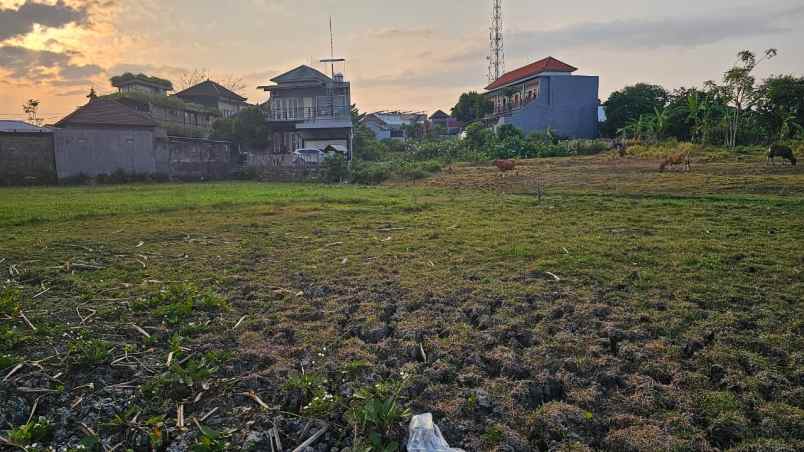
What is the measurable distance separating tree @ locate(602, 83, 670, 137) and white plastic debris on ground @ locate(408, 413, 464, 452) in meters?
35.9

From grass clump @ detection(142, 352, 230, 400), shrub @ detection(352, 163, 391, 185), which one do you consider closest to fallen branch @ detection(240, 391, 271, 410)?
grass clump @ detection(142, 352, 230, 400)

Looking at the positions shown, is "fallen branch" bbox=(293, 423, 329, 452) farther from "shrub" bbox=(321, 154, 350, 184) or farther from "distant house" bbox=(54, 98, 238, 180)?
"distant house" bbox=(54, 98, 238, 180)

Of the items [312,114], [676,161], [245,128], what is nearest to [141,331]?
[676,161]

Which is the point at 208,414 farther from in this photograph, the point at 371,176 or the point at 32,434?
the point at 371,176

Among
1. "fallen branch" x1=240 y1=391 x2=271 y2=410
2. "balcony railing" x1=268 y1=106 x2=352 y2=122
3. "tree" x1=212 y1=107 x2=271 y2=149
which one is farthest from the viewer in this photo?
"balcony railing" x1=268 y1=106 x2=352 y2=122

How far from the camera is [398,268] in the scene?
5789mm

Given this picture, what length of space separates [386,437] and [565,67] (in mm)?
41933

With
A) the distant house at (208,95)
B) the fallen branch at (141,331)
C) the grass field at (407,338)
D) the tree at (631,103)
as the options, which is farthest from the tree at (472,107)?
the fallen branch at (141,331)

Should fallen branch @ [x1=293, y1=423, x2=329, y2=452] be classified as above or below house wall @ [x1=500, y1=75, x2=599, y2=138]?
below

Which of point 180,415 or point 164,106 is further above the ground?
point 164,106

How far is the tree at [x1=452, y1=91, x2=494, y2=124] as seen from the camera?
48750mm

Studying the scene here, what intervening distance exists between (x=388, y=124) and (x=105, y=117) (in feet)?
117

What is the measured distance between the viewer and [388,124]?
60562mm

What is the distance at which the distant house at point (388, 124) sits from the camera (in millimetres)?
55375
